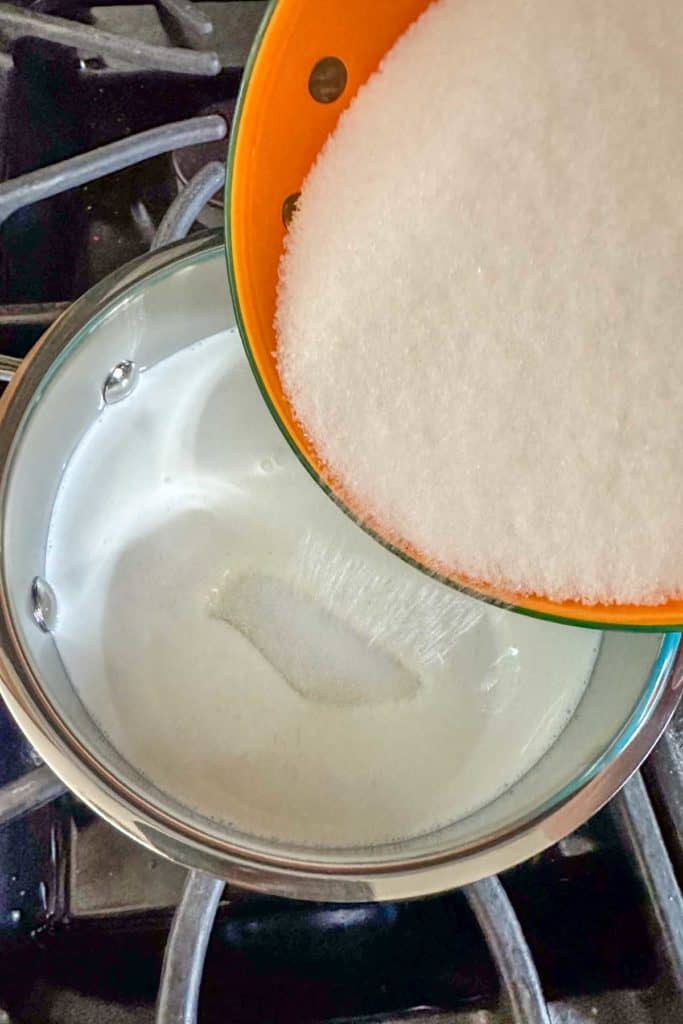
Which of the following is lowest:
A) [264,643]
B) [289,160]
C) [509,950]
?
[509,950]

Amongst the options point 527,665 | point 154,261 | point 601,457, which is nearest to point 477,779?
point 527,665

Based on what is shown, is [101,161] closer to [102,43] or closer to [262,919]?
[102,43]

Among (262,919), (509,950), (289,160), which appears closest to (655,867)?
(509,950)

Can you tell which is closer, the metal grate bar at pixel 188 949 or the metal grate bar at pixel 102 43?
the metal grate bar at pixel 188 949

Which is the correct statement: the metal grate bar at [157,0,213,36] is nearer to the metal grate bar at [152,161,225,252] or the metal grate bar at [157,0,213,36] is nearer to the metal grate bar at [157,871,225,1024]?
the metal grate bar at [152,161,225,252]

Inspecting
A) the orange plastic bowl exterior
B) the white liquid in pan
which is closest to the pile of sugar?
the orange plastic bowl exterior

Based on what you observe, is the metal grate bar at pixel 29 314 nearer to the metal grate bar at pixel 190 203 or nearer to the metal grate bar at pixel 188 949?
the metal grate bar at pixel 190 203

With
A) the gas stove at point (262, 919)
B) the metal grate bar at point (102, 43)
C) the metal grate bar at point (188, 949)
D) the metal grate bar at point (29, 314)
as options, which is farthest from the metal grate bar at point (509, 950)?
the metal grate bar at point (102, 43)

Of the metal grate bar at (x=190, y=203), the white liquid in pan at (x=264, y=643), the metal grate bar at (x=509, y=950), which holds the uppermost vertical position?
the metal grate bar at (x=190, y=203)

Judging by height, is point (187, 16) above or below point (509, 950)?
above
